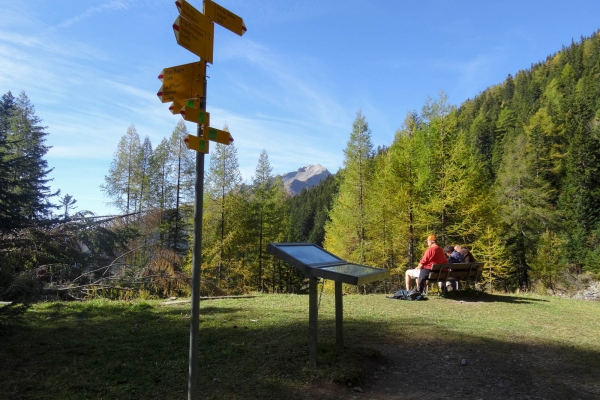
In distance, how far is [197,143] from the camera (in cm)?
290

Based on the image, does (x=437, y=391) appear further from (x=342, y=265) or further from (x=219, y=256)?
(x=219, y=256)

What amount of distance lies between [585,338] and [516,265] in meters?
28.5

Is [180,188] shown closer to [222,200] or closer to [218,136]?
[222,200]

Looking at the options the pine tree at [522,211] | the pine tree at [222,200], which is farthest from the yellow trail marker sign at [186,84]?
the pine tree at [522,211]

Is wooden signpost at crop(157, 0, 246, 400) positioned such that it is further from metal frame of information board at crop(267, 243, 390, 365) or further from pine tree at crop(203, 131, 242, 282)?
pine tree at crop(203, 131, 242, 282)

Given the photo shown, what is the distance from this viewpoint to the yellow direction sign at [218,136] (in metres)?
3.02

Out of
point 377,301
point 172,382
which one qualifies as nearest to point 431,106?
point 377,301

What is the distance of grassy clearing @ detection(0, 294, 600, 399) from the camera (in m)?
4.11

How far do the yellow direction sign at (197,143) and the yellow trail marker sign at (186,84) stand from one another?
1.19 feet

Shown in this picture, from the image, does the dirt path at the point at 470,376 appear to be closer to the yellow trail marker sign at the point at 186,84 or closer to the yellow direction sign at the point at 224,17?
the yellow trail marker sign at the point at 186,84

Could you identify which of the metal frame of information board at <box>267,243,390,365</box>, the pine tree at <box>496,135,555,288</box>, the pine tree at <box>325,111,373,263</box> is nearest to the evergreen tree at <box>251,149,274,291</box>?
the pine tree at <box>325,111,373,263</box>

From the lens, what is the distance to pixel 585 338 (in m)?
5.95

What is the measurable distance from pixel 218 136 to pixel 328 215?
24.9m

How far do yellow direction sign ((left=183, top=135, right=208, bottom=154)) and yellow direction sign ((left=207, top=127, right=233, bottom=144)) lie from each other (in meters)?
0.08
